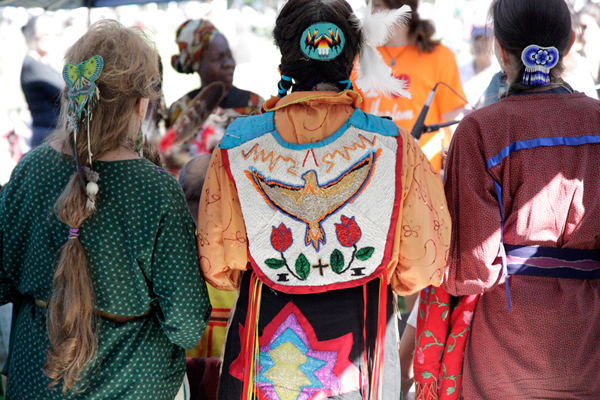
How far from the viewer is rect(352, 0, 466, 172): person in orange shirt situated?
277cm

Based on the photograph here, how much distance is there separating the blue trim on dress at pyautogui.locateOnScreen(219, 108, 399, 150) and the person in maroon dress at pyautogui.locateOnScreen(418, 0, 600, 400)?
0.98ft

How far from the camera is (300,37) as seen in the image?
146cm

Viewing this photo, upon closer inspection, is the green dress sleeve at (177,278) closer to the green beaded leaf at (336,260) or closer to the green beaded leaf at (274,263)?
the green beaded leaf at (274,263)

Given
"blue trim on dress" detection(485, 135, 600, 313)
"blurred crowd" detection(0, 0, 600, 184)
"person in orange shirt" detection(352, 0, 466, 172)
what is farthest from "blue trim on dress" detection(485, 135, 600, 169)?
"blurred crowd" detection(0, 0, 600, 184)

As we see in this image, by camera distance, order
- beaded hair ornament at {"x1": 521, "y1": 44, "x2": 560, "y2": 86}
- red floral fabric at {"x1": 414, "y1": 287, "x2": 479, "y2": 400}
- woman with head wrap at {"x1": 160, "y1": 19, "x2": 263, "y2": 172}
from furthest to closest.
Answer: woman with head wrap at {"x1": 160, "y1": 19, "x2": 263, "y2": 172}, red floral fabric at {"x1": 414, "y1": 287, "x2": 479, "y2": 400}, beaded hair ornament at {"x1": 521, "y1": 44, "x2": 560, "y2": 86}

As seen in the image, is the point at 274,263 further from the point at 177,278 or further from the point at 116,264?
the point at 116,264

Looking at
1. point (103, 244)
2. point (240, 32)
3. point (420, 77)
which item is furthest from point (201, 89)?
point (103, 244)

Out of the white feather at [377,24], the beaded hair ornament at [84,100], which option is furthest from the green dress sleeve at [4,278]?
the white feather at [377,24]

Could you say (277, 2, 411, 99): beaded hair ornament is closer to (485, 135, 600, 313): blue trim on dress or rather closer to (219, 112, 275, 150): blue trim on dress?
(219, 112, 275, 150): blue trim on dress

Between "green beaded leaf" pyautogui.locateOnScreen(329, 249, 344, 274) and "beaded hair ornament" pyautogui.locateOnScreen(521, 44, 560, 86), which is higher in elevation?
"beaded hair ornament" pyautogui.locateOnScreen(521, 44, 560, 86)

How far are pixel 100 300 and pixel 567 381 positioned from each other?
126 cm

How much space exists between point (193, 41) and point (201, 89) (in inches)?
10.9

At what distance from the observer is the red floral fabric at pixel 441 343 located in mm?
1698

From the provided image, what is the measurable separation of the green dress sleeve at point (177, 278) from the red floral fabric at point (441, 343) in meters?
0.69
